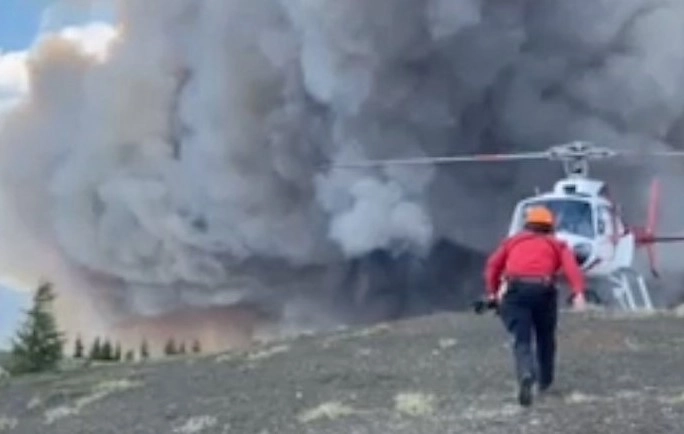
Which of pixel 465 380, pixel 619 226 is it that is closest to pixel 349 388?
pixel 465 380

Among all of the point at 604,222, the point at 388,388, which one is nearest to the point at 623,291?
the point at 604,222

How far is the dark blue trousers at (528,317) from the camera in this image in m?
16.4

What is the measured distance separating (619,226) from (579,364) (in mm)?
17819

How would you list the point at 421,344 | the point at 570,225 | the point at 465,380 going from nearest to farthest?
the point at 465,380 < the point at 421,344 < the point at 570,225

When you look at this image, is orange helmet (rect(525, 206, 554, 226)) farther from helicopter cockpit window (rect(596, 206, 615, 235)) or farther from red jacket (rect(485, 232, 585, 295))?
helicopter cockpit window (rect(596, 206, 615, 235))

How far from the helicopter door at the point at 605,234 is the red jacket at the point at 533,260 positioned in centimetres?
1931

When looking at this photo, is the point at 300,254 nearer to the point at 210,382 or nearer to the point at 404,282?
the point at 404,282

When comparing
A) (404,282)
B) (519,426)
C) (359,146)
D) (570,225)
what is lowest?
(519,426)

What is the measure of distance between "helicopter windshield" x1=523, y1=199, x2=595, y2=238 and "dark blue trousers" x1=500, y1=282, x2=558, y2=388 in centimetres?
1866

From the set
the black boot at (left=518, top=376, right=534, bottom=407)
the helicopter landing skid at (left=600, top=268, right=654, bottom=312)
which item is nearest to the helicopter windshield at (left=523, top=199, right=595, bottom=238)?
the helicopter landing skid at (left=600, top=268, right=654, bottom=312)

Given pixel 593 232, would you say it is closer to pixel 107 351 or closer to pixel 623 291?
pixel 623 291

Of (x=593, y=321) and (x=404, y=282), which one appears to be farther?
(x=404, y=282)

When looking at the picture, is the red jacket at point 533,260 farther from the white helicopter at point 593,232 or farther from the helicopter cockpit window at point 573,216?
the helicopter cockpit window at point 573,216

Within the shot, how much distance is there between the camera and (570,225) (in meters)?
35.5
